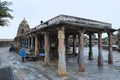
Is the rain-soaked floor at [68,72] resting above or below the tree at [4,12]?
below

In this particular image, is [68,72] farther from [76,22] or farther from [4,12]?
[4,12]

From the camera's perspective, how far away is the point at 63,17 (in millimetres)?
11477

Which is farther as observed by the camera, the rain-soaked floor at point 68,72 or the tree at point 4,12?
the tree at point 4,12

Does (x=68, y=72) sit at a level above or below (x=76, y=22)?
below

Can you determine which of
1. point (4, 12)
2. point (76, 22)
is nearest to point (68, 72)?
point (76, 22)

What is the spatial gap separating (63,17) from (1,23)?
789cm

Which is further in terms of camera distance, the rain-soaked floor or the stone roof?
the stone roof

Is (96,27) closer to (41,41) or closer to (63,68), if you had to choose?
(63,68)

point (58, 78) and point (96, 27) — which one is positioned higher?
point (96, 27)

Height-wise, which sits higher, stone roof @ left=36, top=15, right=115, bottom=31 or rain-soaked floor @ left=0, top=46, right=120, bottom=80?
stone roof @ left=36, top=15, right=115, bottom=31

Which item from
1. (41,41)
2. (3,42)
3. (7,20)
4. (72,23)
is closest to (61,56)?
(72,23)

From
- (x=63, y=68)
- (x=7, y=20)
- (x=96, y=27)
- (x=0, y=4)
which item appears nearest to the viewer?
(x=63, y=68)

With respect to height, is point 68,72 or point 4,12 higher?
point 4,12

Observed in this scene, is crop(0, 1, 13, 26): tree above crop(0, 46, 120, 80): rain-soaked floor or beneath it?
above
